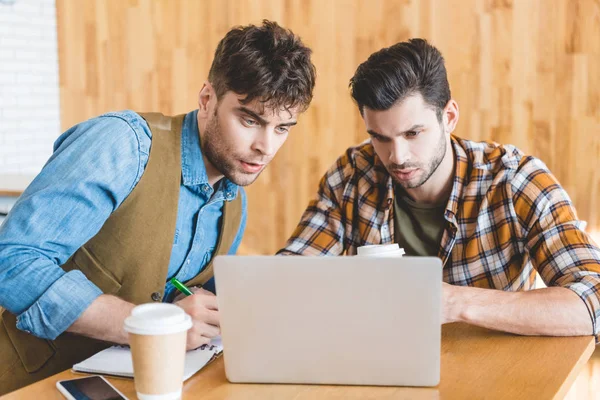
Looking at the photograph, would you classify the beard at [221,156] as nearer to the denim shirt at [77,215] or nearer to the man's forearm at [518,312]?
the denim shirt at [77,215]

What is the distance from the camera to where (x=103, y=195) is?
4.66 ft

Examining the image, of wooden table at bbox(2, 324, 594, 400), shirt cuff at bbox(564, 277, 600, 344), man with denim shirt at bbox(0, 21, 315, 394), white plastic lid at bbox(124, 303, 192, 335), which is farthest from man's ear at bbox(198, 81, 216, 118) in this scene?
shirt cuff at bbox(564, 277, 600, 344)

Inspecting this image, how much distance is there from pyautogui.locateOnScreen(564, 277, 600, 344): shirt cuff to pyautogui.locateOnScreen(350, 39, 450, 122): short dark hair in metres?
0.59

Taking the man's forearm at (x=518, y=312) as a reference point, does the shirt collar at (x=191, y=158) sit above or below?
above

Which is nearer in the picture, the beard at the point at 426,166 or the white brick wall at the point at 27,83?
the beard at the point at 426,166

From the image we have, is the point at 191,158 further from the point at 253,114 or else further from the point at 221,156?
the point at 253,114

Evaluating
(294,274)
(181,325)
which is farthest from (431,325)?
(181,325)

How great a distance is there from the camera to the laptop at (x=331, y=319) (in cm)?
102

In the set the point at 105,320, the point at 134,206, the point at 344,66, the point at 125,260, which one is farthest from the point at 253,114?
the point at 344,66

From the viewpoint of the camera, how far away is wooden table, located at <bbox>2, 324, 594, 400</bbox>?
42.5 inches

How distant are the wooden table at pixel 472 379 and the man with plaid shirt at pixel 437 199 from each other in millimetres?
241

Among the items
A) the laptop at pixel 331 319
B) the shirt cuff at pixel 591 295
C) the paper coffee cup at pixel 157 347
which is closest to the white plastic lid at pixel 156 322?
the paper coffee cup at pixel 157 347

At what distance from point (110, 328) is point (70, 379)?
131 millimetres

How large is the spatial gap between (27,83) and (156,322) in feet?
11.6
